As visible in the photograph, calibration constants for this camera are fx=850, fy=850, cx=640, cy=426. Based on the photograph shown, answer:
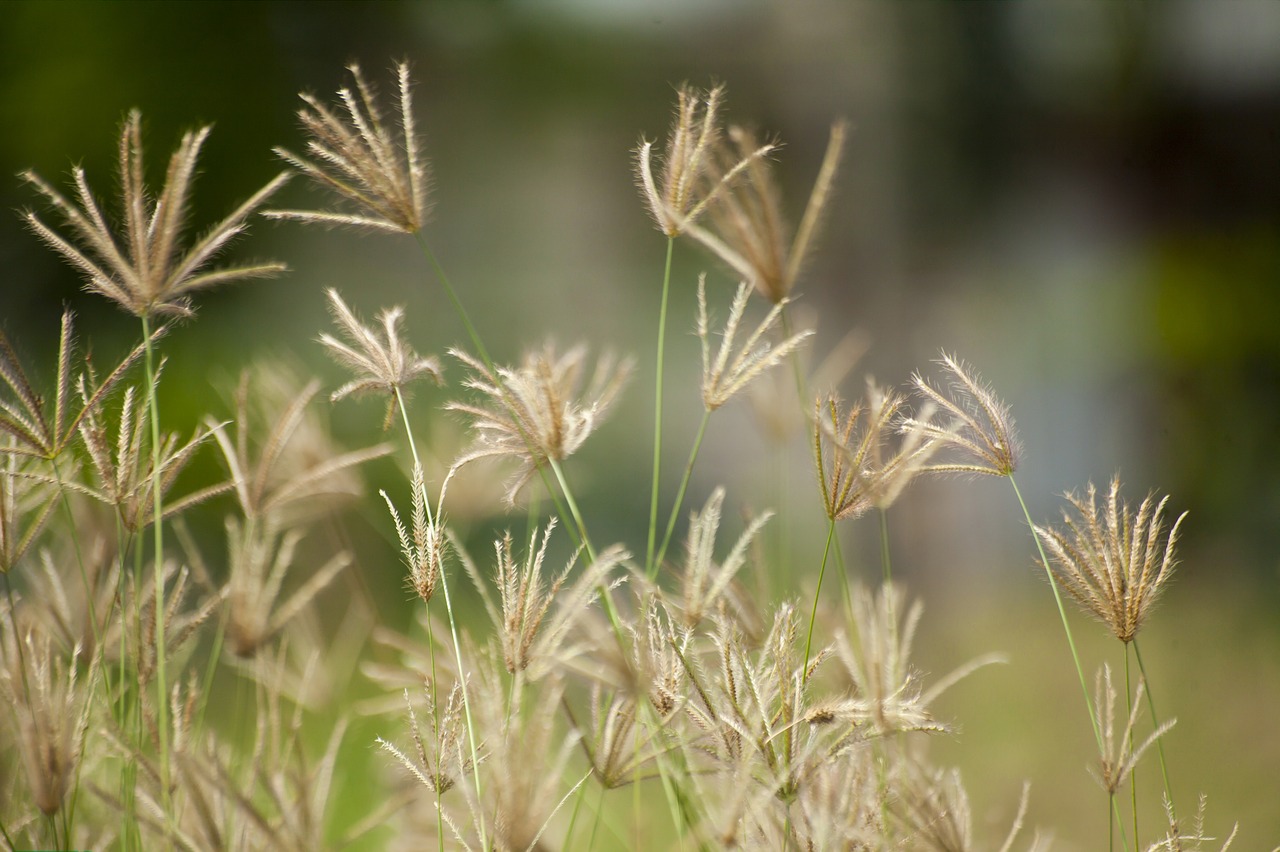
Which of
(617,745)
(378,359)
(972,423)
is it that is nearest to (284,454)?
(378,359)

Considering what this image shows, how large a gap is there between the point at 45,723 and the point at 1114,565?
0.62 m

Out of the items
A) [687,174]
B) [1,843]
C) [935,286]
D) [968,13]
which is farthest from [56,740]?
[968,13]

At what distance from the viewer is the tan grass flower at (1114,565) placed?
0.51 metres

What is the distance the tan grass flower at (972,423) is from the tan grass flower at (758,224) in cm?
12

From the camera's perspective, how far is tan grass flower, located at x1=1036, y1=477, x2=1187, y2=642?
20.1 inches

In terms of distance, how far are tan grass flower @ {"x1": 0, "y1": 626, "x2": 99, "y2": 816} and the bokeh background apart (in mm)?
563

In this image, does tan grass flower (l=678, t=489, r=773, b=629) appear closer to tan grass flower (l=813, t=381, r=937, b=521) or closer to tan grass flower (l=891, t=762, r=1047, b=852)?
tan grass flower (l=813, t=381, r=937, b=521)

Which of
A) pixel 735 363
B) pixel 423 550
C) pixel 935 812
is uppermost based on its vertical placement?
pixel 735 363

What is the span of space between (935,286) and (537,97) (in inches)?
45.3

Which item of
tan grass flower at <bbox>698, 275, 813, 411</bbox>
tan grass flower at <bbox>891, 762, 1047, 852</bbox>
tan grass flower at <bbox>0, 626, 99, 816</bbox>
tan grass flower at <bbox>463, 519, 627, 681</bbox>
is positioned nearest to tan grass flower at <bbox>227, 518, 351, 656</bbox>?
tan grass flower at <bbox>0, 626, 99, 816</bbox>

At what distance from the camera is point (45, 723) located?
1.55ft

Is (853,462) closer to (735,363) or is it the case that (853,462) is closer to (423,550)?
(735,363)

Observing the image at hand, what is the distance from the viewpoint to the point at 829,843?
52 cm

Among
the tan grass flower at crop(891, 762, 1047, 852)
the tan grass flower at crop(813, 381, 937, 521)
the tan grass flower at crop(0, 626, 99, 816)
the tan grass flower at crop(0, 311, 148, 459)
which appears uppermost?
the tan grass flower at crop(0, 311, 148, 459)
